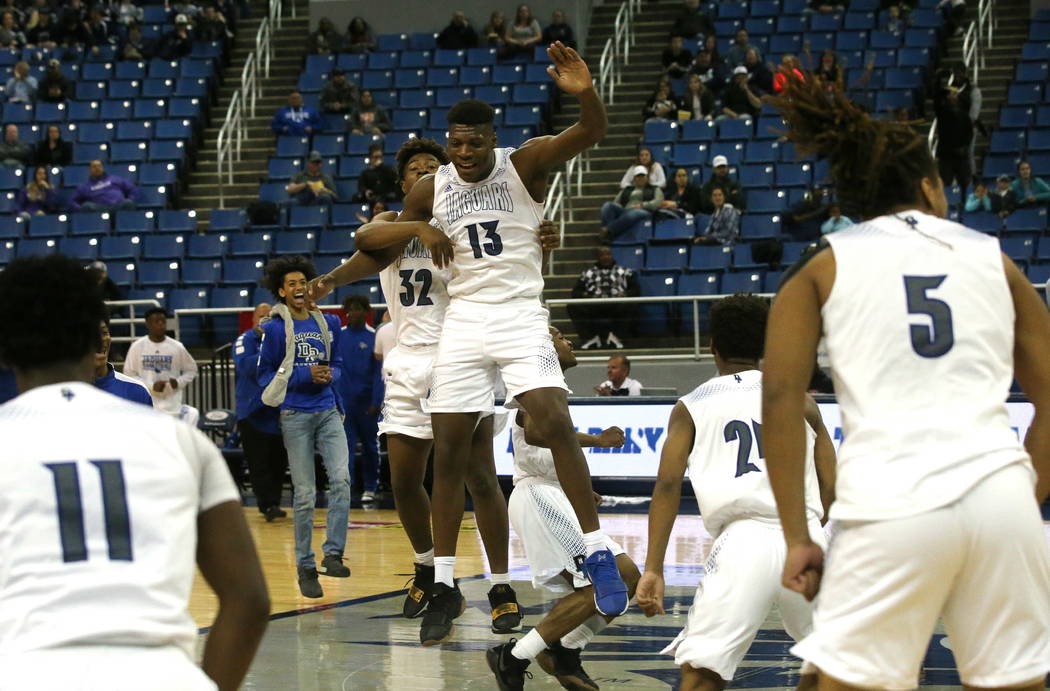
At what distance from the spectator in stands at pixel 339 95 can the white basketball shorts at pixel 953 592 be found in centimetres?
1864

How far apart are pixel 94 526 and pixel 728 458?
2.44m

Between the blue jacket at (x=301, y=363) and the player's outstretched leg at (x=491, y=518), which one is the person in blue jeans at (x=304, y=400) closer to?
the blue jacket at (x=301, y=363)

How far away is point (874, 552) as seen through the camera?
10.2 feet

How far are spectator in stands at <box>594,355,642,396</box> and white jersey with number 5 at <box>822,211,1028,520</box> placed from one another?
10397 millimetres

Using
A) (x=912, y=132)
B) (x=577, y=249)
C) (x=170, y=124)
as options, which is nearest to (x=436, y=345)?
(x=912, y=132)

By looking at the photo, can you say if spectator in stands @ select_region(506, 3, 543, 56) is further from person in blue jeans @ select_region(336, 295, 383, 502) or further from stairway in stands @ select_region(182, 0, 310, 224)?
person in blue jeans @ select_region(336, 295, 383, 502)

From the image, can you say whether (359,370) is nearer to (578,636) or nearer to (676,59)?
(578,636)

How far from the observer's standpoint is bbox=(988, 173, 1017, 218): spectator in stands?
16391 millimetres

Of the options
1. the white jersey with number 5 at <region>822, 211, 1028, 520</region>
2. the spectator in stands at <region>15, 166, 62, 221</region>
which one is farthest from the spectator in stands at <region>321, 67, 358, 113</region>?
the white jersey with number 5 at <region>822, 211, 1028, 520</region>

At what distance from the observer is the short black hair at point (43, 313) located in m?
2.79

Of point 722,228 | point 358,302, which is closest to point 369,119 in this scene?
point 722,228

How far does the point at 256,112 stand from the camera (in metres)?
22.7

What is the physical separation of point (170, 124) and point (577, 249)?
6.81 m

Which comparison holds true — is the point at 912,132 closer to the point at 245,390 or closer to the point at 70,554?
the point at 70,554
